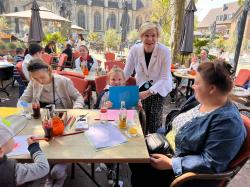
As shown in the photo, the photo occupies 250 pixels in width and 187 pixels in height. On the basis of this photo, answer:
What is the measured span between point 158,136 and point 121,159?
0.65m

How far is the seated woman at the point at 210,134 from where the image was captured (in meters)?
1.44

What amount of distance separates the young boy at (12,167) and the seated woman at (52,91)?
4.04 feet

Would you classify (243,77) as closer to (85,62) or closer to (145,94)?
(145,94)

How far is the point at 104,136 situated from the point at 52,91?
124 centimetres

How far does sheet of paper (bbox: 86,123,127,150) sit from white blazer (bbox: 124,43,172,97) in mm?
978

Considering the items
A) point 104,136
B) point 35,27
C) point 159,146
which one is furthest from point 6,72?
point 159,146

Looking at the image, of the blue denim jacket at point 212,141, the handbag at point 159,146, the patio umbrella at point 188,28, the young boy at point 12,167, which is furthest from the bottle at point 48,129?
the patio umbrella at point 188,28

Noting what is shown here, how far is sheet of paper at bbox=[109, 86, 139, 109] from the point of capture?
91.3 inches

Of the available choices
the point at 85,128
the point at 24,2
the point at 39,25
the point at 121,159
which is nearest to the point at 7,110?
the point at 85,128

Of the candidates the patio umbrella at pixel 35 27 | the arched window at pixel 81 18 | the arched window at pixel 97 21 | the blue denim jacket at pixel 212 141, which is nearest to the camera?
the blue denim jacket at pixel 212 141

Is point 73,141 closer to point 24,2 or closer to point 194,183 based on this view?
point 194,183

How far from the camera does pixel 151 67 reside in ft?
9.05

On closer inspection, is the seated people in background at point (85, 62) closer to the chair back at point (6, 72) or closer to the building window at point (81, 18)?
the chair back at point (6, 72)

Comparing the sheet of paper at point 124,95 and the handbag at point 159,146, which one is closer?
the handbag at point 159,146
